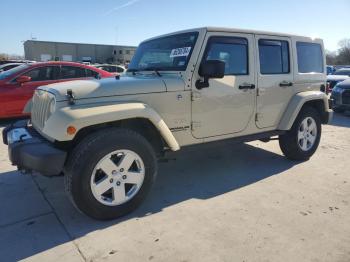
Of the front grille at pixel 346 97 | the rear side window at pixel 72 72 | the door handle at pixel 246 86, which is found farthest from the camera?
the front grille at pixel 346 97

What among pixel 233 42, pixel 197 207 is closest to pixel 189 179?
pixel 197 207

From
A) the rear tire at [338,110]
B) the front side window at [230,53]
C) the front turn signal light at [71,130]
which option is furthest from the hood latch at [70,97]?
the rear tire at [338,110]

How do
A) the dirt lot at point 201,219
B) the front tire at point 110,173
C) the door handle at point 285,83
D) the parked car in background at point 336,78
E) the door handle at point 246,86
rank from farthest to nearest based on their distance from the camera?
1. the parked car in background at point 336,78
2. the door handle at point 285,83
3. the door handle at point 246,86
4. the front tire at point 110,173
5. the dirt lot at point 201,219

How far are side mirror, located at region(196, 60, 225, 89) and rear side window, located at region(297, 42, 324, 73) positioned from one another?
201 centimetres

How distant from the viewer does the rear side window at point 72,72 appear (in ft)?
25.9

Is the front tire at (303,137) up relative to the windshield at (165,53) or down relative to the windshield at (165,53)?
down

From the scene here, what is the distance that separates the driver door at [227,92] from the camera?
375 centimetres

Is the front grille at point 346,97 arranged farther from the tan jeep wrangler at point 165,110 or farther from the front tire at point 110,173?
the front tire at point 110,173

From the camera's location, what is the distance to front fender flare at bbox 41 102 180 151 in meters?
2.81

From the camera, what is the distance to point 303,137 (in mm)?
5039

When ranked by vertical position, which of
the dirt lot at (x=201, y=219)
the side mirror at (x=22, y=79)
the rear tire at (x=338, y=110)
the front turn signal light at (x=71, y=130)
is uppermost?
the side mirror at (x=22, y=79)

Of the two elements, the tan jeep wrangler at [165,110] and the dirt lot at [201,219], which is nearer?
the dirt lot at [201,219]

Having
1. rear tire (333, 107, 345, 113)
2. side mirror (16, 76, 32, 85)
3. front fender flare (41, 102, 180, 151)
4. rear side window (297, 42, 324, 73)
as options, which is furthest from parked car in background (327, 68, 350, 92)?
front fender flare (41, 102, 180, 151)

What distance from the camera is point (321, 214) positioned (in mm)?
3305
